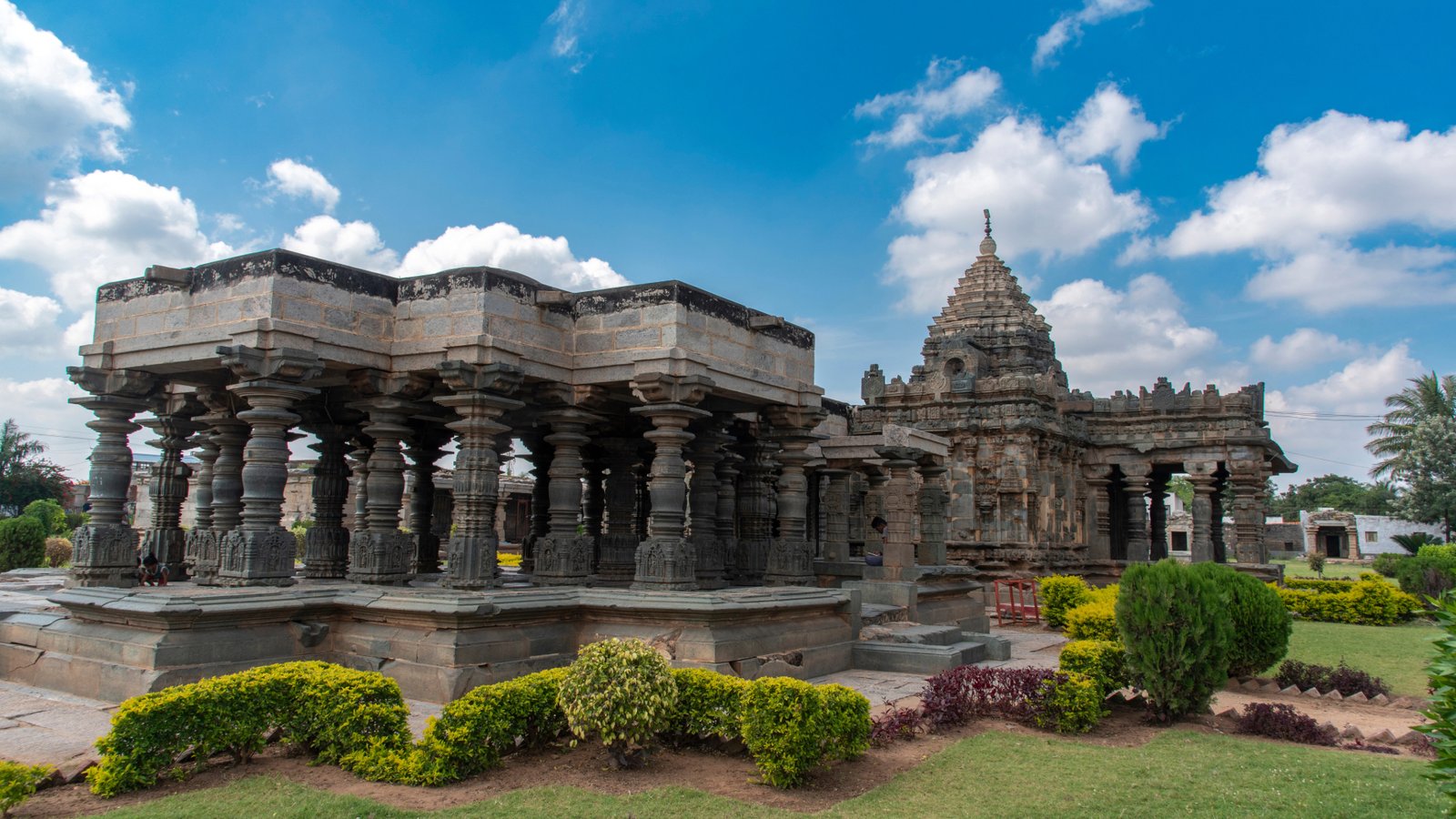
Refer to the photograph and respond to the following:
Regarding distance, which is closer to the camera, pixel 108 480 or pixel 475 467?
pixel 475 467

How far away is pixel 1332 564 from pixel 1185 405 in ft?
122

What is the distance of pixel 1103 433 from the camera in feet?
86.2

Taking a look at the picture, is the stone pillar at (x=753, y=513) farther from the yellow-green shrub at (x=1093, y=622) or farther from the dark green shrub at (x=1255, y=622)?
the dark green shrub at (x=1255, y=622)

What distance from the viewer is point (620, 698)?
22.2 ft

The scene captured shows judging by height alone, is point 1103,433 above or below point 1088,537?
above

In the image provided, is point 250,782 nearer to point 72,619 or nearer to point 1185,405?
point 72,619

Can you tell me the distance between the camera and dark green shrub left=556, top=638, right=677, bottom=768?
6.76m

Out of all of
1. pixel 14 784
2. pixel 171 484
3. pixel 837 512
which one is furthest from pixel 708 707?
pixel 837 512

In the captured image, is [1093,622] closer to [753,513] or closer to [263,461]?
[753,513]

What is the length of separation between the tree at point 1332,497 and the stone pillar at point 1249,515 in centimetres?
4760

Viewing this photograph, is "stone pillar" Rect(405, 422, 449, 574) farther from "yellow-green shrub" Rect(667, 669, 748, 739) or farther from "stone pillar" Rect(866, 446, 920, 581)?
"yellow-green shrub" Rect(667, 669, 748, 739)

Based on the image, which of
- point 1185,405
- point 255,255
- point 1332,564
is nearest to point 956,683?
point 255,255

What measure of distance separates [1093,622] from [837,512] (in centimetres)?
640

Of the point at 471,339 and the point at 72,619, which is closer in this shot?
the point at 72,619
